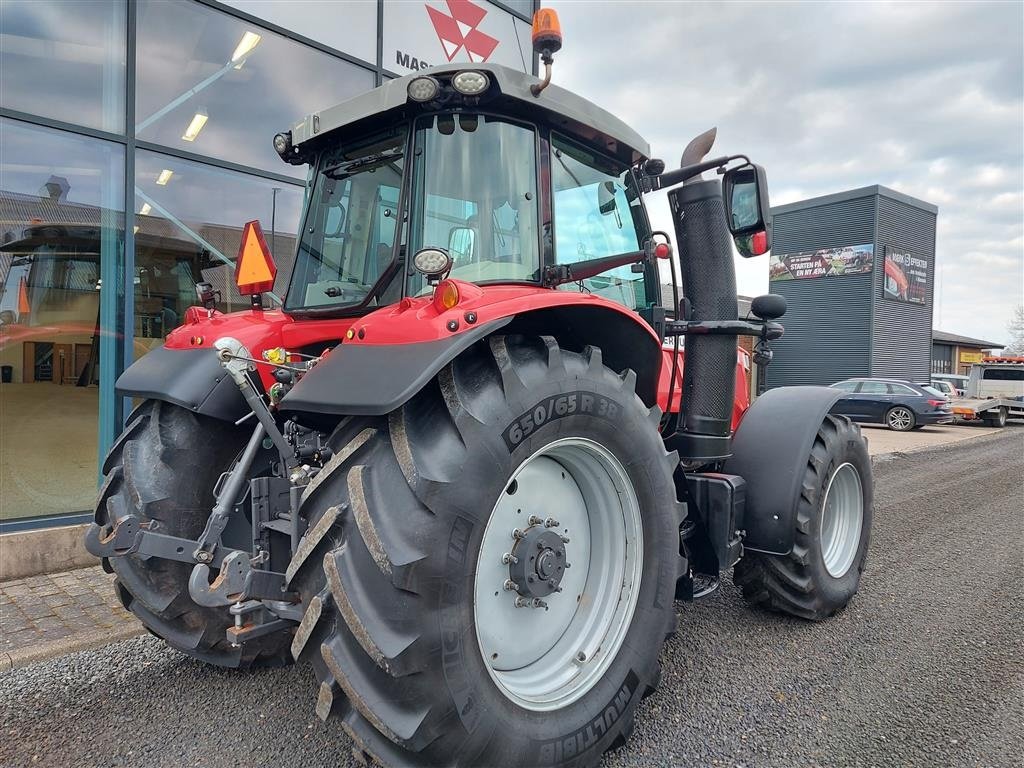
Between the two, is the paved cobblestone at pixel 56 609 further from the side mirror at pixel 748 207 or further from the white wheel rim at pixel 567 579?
the side mirror at pixel 748 207

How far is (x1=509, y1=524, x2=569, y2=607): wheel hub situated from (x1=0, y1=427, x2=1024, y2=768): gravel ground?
696 millimetres

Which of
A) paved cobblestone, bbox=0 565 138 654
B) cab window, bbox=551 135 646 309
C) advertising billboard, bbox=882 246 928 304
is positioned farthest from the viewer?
advertising billboard, bbox=882 246 928 304

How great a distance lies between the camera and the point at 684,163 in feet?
10.5

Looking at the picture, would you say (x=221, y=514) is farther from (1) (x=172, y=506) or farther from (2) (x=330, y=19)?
(2) (x=330, y=19)

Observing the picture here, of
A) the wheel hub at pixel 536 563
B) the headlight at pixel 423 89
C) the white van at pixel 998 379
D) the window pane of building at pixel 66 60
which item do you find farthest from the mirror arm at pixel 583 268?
the white van at pixel 998 379

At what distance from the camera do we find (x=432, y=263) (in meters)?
1.99

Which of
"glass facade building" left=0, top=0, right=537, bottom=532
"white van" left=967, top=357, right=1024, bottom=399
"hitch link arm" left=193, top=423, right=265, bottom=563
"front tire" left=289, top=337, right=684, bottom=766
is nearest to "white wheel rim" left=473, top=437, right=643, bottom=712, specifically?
"front tire" left=289, top=337, right=684, bottom=766

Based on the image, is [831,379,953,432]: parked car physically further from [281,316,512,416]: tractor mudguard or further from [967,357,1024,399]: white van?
[281,316,512,416]: tractor mudguard

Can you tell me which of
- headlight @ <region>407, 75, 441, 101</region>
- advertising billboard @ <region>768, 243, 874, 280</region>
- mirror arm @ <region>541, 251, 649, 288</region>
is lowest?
mirror arm @ <region>541, 251, 649, 288</region>

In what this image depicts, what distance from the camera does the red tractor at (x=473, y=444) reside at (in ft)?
5.98

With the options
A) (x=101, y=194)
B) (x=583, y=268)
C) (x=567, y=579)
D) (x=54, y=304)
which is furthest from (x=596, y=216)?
(x=54, y=304)

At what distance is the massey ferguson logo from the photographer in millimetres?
7262

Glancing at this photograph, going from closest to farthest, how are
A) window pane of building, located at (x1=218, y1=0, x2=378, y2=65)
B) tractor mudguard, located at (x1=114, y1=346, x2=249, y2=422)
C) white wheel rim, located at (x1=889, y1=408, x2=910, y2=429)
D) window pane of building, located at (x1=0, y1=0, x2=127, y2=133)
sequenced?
tractor mudguard, located at (x1=114, y1=346, x2=249, y2=422) → window pane of building, located at (x1=0, y1=0, x2=127, y2=133) → window pane of building, located at (x1=218, y1=0, x2=378, y2=65) → white wheel rim, located at (x1=889, y1=408, x2=910, y2=429)

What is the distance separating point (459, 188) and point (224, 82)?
4680 millimetres
